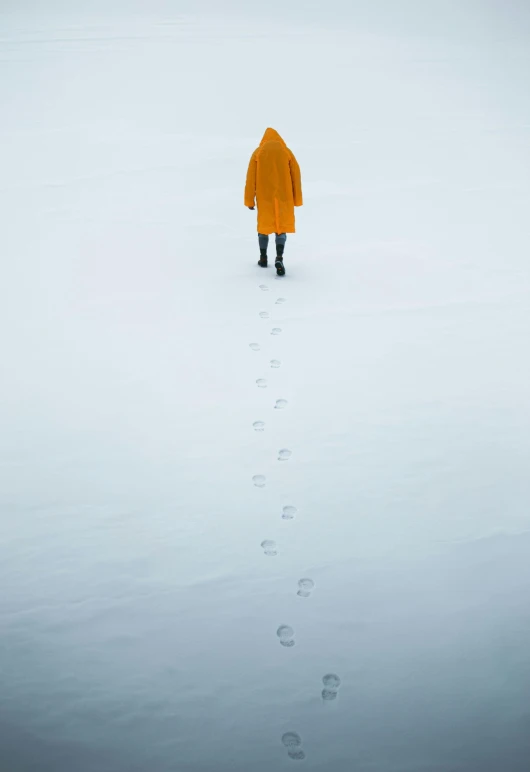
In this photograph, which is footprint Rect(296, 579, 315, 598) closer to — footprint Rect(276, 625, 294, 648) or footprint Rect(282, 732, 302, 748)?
footprint Rect(276, 625, 294, 648)

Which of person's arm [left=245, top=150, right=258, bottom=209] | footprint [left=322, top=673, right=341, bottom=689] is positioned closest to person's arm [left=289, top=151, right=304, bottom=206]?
person's arm [left=245, top=150, right=258, bottom=209]

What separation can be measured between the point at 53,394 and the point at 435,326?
2.50 metres

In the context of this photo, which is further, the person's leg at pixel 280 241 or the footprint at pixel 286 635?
the person's leg at pixel 280 241

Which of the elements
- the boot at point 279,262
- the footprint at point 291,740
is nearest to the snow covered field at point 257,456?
the footprint at point 291,740

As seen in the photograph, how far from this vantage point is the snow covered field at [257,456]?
7.62 ft

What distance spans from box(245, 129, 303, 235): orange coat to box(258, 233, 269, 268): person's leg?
15 cm

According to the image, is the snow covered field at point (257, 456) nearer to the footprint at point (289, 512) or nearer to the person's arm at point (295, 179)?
the footprint at point (289, 512)

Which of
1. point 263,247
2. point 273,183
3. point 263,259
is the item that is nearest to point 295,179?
point 273,183

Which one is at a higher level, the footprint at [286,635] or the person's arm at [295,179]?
the person's arm at [295,179]

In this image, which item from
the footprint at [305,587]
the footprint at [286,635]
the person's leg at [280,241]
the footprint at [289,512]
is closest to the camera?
the footprint at [286,635]

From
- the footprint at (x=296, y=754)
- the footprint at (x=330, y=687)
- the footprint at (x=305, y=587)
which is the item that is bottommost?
the footprint at (x=296, y=754)

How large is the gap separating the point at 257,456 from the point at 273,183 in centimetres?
242

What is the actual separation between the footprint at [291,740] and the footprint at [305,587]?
0.56 meters

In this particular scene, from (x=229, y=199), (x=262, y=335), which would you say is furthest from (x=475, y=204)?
(x=262, y=335)
